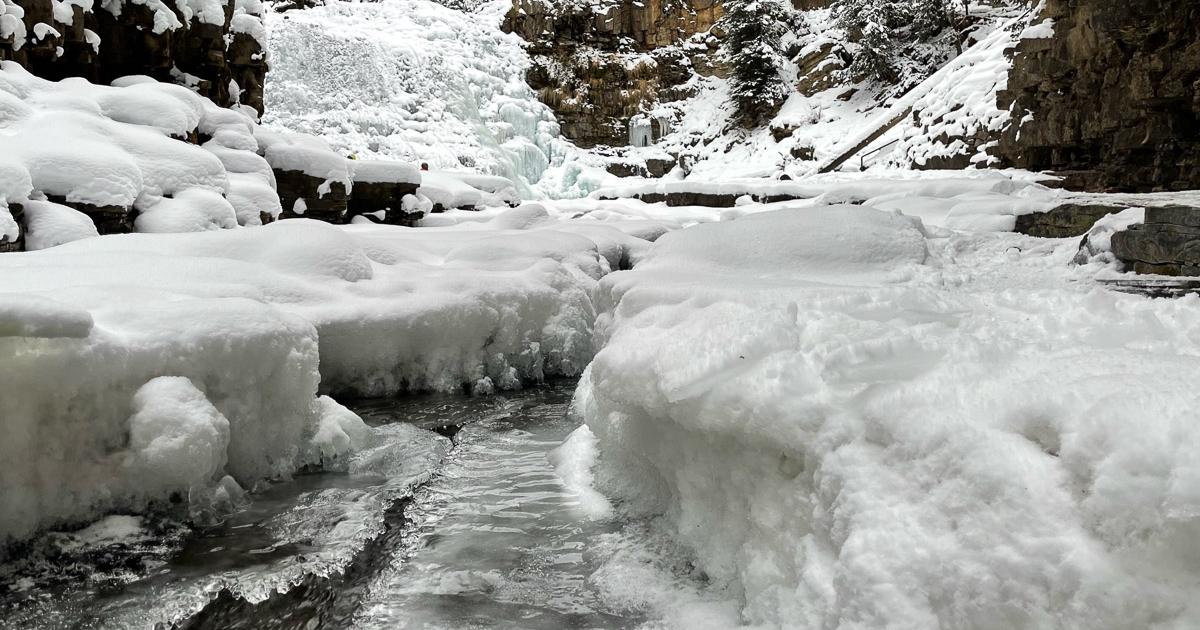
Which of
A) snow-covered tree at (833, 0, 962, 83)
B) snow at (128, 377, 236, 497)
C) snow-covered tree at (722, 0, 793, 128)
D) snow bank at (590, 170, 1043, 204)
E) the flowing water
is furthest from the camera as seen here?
snow-covered tree at (722, 0, 793, 128)

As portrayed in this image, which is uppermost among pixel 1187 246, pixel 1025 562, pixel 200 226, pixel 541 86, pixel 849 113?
pixel 541 86

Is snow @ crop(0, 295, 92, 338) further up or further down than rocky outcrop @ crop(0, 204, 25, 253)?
further down

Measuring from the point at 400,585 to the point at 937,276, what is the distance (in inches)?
153

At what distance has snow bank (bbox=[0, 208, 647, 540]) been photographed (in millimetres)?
3104

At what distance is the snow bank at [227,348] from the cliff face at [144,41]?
590 centimetres

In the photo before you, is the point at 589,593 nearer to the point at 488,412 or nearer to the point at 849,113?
the point at 488,412

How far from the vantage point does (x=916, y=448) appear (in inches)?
77.1

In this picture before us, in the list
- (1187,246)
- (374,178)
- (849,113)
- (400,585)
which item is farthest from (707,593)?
(849,113)

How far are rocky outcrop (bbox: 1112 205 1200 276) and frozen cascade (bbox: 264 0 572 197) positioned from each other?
72.0 feet

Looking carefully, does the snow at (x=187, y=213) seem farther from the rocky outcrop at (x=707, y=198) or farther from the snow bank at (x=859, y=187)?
the rocky outcrop at (x=707, y=198)

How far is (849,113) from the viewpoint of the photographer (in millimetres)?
24828

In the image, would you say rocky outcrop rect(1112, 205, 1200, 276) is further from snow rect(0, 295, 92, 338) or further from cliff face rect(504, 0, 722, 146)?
cliff face rect(504, 0, 722, 146)

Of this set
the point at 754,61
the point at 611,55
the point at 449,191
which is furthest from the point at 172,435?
the point at 611,55

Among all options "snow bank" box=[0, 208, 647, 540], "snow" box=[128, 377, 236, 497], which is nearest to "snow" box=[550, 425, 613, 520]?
"snow bank" box=[0, 208, 647, 540]
